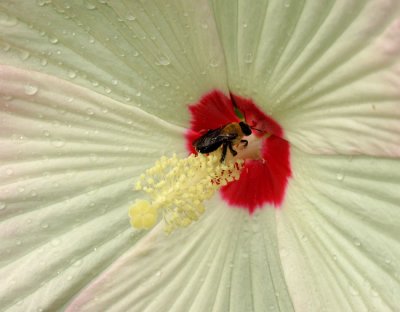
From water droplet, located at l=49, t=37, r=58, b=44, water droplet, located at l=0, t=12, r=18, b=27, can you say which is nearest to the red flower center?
water droplet, located at l=49, t=37, r=58, b=44

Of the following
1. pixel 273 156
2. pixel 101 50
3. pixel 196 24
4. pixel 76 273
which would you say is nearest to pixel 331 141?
pixel 273 156

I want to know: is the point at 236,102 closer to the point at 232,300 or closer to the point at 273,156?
the point at 273,156

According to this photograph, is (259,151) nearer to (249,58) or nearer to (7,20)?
(249,58)

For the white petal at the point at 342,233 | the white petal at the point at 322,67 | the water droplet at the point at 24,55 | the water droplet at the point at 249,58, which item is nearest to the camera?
the white petal at the point at 322,67

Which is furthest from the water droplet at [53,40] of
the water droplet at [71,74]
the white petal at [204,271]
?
the white petal at [204,271]

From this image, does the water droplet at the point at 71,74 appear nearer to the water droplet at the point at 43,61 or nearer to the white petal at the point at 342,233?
the water droplet at the point at 43,61

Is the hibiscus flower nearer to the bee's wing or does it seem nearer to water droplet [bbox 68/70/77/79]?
water droplet [bbox 68/70/77/79]

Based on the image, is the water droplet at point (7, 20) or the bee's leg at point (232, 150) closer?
the water droplet at point (7, 20)

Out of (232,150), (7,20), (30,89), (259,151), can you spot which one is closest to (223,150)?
(232,150)
